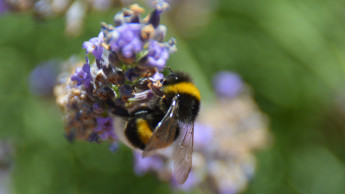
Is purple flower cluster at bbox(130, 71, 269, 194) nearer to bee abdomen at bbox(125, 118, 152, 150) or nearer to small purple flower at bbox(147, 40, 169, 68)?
bee abdomen at bbox(125, 118, 152, 150)

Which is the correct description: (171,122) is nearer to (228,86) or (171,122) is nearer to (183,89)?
(183,89)

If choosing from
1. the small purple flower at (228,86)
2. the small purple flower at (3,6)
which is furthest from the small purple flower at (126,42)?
the small purple flower at (228,86)

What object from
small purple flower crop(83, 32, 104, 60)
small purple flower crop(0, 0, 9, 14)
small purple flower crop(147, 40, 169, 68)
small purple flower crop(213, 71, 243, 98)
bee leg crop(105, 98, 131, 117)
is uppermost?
small purple flower crop(147, 40, 169, 68)

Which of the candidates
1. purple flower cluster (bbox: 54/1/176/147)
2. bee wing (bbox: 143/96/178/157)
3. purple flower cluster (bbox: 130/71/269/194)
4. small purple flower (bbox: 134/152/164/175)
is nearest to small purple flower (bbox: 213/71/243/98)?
purple flower cluster (bbox: 130/71/269/194)

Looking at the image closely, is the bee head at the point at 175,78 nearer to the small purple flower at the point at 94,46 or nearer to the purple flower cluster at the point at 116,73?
Result: the purple flower cluster at the point at 116,73

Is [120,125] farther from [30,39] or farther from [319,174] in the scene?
[319,174]

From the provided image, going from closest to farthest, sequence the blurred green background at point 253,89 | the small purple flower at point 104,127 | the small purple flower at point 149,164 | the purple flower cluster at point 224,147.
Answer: the small purple flower at point 104,127, the small purple flower at point 149,164, the purple flower cluster at point 224,147, the blurred green background at point 253,89
